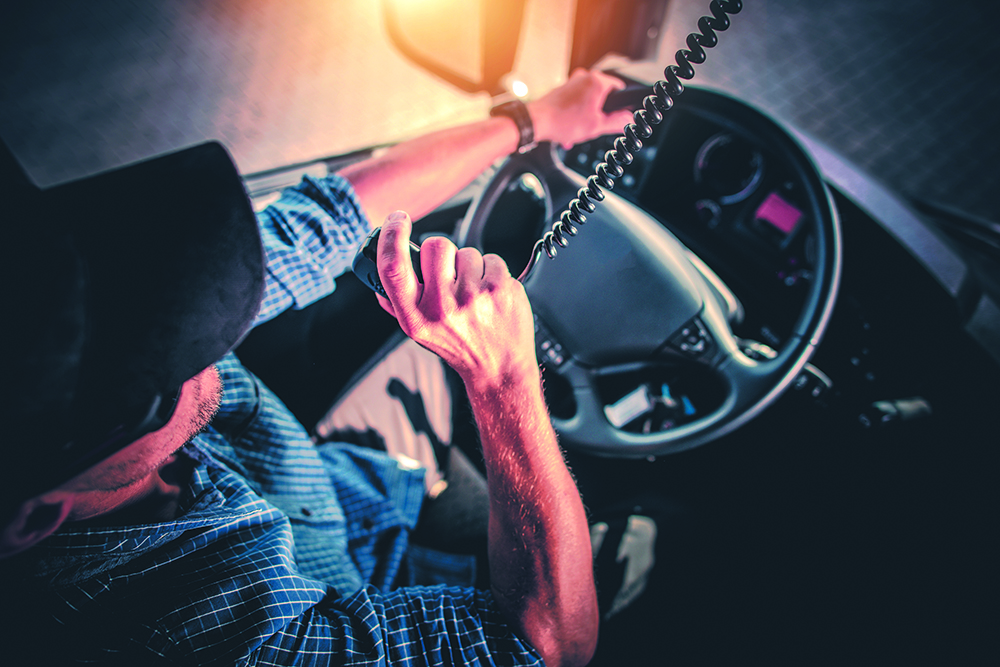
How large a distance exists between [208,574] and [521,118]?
1.11 metres

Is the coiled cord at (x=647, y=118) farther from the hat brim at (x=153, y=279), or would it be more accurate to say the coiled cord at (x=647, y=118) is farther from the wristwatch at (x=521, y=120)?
the hat brim at (x=153, y=279)

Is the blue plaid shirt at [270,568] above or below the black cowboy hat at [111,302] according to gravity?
below

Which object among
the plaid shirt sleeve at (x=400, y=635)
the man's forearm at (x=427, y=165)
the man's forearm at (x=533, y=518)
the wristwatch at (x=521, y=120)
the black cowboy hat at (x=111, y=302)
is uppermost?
the wristwatch at (x=521, y=120)

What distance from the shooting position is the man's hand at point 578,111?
3.70 ft

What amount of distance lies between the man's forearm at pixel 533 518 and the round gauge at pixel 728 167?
96 cm

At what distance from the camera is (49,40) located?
3.45 metres

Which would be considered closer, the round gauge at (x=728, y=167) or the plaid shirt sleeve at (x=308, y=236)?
the plaid shirt sleeve at (x=308, y=236)

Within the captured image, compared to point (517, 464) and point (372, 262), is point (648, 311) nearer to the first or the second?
point (517, 464)

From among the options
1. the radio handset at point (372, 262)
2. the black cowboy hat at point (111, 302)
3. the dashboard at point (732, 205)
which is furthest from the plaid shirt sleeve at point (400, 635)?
the dashboard at point (732, 205)

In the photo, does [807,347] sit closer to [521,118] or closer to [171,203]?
[521,118]

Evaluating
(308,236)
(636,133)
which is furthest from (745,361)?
(308,236)

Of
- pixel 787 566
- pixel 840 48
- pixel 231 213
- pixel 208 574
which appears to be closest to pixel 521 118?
pixel 231 213

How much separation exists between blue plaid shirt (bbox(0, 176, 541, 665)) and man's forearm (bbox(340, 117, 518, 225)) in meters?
0.07

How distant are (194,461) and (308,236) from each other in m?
0.51
